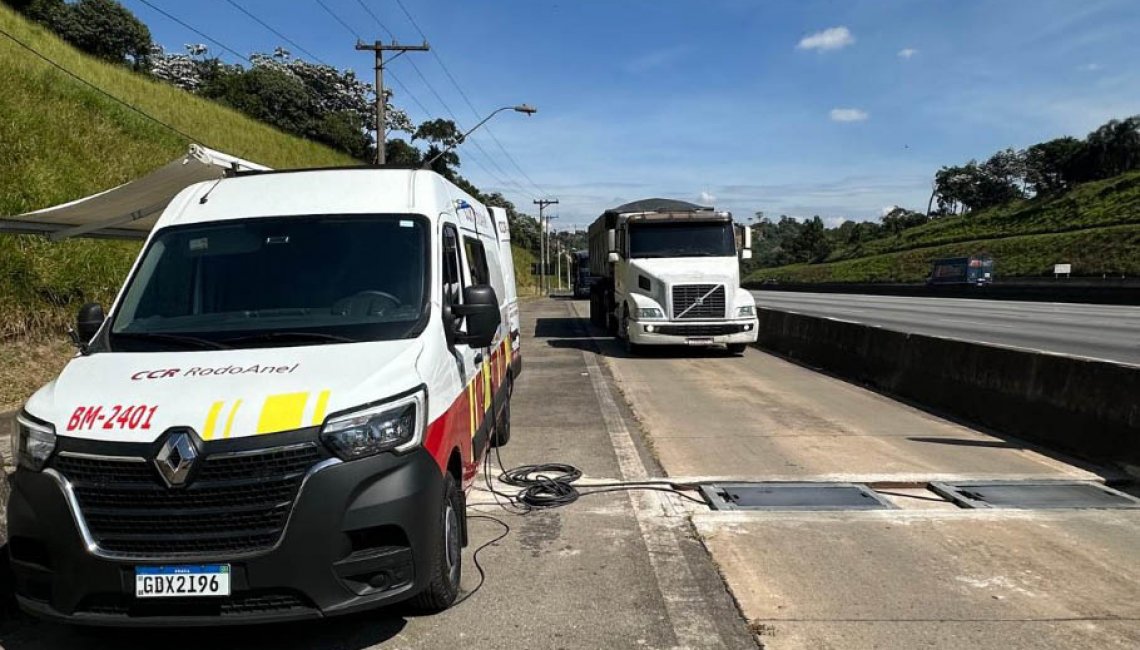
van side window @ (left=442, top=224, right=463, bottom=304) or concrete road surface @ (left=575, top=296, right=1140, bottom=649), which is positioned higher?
van side window @ (left=442, top=224, right=463, bottom=304)

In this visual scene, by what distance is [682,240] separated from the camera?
16625 millimetres

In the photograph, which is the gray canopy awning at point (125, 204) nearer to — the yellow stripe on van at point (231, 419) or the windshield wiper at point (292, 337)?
the windshield wiper at point (292, 337)

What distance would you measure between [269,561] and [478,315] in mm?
1662

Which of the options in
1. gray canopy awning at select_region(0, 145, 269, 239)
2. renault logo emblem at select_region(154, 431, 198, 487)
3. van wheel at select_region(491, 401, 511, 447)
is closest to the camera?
renault logo emblem at select_region(154, 431, 198, 487)

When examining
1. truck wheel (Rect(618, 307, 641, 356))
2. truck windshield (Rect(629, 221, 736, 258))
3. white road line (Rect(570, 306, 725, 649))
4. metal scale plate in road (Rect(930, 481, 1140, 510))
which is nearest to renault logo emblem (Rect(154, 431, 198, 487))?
white road line (Rect(570, 306, 725, 649))

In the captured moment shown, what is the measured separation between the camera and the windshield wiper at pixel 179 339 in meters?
3.96

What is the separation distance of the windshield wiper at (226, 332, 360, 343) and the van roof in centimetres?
100

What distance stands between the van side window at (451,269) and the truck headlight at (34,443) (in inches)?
77.6

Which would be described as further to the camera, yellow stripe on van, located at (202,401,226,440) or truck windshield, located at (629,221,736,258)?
truck windshield, located at (629,221,736,258)

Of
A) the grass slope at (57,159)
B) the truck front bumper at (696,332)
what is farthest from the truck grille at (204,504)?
the truck front bumper at (696,332)

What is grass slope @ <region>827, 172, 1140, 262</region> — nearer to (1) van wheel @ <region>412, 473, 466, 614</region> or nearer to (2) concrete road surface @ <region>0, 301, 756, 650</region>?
(2) concrete road surface @ <region>0, 301, 756, 650</region>

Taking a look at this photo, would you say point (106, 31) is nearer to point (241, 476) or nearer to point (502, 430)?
point (502, 430)

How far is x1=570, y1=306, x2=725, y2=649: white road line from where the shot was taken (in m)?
3.84

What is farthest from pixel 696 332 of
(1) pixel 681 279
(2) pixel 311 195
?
(2) pixel 311 195
